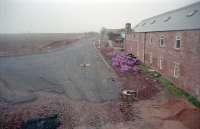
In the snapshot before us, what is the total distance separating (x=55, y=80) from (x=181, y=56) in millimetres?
13226

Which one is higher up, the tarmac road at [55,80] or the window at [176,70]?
the window at [176,70]

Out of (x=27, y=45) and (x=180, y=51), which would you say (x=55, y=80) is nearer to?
(x=180, y=51)

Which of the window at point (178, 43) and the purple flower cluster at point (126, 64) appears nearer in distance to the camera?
the window at point (178, 43)

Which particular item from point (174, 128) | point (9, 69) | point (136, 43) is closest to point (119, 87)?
point (174, 128)

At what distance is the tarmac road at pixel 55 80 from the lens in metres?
17.9

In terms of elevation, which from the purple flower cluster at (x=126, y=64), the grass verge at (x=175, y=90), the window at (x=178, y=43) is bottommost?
the grass verge at (x=175, y=90)

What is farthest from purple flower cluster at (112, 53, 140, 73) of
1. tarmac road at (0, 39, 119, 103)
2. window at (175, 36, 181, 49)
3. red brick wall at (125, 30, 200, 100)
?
window at (175, 36, 181, 49)

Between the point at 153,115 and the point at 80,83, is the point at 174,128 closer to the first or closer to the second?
the point at 153,115

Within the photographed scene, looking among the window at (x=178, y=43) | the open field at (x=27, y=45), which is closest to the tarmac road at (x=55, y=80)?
the window at (x=178, y=43)

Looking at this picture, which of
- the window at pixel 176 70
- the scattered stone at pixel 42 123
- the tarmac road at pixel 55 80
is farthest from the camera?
the window at pixel 176 70

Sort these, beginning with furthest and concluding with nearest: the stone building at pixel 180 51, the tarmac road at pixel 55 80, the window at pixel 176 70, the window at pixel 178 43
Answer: the window at pixel 176 70 → the window at pixel 178 43 → the tarmac road at pixel 55 80 → the stone building at pixel 180 51

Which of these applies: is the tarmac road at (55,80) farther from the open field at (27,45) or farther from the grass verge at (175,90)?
the open field at (27,45)

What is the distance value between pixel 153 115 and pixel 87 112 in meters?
4.73

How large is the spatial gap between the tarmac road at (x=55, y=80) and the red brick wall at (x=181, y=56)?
6.04 m
